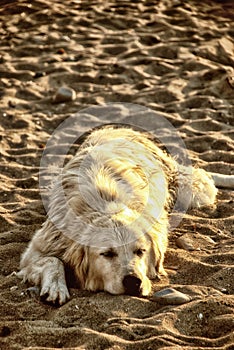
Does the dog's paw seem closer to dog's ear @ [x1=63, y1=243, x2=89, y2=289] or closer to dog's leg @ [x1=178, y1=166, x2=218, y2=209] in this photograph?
dog's ear @ [x1=63, y1=243, x2=89, y2=289]

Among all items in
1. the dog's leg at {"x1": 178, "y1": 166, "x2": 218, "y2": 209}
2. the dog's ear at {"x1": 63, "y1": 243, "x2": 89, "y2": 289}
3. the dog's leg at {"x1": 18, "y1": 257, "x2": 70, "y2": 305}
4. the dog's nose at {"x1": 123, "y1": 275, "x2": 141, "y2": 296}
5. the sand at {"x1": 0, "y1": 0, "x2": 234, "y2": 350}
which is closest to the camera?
the sand at {"x1": 0, "y1": 0, "x2": 234, "y2": 350}

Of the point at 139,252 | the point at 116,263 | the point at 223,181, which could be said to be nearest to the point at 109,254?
the point at 116,263

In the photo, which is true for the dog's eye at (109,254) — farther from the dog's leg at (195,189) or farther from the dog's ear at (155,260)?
the dog's leg at (195,189)

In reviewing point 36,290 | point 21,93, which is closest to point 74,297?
point 36,290

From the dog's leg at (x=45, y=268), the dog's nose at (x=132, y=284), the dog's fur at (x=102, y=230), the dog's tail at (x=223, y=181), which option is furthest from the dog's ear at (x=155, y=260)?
the dog's tail at (x=223, y=181)

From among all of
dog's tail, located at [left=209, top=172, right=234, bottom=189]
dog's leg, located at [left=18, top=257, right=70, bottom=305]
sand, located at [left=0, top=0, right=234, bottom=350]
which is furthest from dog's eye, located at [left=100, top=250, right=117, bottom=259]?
dog's tail, located at [left=209, top=172, right=234, bottom=189]

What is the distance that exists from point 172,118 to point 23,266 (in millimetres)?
3972

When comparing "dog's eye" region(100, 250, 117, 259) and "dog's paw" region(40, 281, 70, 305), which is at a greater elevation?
"dog's eye" region(100, 250, 117, 259)

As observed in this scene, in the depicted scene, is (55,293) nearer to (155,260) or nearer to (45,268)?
(45,268)

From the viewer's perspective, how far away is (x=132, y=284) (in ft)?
15.8

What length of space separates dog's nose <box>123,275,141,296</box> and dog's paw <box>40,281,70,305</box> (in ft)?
1.54

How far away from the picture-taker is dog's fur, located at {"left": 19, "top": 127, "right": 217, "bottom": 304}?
4.90 m

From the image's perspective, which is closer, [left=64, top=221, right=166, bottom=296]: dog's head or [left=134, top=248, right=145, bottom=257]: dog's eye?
[left=64, top=221, right=166, bottom=296]: dog's head

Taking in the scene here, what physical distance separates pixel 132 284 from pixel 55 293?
60cm
